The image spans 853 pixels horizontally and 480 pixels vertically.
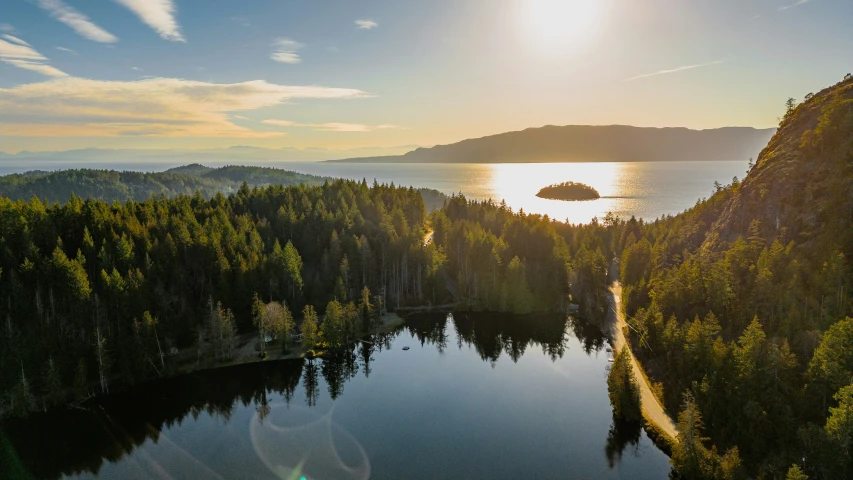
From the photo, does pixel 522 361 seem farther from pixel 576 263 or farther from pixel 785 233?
pixel 785 233

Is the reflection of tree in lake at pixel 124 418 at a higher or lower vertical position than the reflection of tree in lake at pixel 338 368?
higher

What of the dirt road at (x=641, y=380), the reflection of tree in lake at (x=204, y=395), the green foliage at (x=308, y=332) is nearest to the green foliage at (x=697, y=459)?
the dirt road at (x=641, y=380)

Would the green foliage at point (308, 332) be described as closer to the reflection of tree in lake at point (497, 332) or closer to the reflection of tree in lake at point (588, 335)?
the reflection of tree in lake at point (497, 332)

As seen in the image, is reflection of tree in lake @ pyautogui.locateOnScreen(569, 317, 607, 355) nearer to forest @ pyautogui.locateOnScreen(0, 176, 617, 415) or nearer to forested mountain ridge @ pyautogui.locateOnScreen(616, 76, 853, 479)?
forest @ pyautogui.locateOnScreen(0, 176, 617, 415)

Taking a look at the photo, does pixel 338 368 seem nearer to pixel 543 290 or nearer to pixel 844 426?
pixel 543 290

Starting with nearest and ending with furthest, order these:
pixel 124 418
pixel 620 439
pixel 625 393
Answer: pixel 620 439, pixel 625 393, pixel 124 418

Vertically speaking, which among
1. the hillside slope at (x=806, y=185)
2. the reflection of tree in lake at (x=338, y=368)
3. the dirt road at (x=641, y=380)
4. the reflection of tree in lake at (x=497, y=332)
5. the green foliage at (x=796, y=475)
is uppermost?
the hillside slope at (x=806, y=185)

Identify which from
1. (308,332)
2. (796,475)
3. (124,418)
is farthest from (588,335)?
(124,418)
